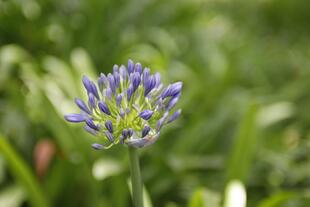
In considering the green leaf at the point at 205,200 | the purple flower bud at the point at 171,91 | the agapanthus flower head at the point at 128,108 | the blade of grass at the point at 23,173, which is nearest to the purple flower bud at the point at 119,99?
Answer: the agapanthus flower head at the point at 128,108

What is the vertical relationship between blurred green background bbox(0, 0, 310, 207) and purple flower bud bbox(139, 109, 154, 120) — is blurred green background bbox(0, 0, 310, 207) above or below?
above

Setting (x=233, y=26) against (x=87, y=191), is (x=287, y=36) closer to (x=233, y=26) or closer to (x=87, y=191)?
(x=233, y=26)

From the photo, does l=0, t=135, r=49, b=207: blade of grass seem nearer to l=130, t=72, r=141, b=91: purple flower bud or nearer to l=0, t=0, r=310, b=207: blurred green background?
l=0, t=0, r=310, b=207: blurred green background

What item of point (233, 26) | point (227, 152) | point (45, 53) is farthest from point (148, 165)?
point (233, 26)

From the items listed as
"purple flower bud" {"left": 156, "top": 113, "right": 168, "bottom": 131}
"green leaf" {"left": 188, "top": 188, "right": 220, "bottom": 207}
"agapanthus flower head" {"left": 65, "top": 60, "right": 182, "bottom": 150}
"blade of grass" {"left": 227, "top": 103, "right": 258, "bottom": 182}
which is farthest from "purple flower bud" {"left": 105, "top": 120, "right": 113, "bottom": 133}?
"blade of grass" {"left": 227, "top": 103, "right": 258, "bottom": 182}

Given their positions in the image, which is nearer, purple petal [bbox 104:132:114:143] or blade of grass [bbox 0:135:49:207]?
purple petal [bbox 104:132:114:143]

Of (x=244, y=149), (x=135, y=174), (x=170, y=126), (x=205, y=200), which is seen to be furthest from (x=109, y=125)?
(x=170, y=126)

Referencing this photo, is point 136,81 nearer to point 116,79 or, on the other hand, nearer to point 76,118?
point 116,79
